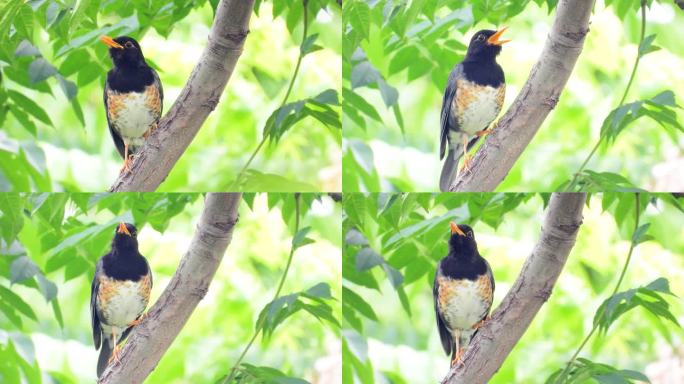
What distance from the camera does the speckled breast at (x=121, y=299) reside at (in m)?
2.51

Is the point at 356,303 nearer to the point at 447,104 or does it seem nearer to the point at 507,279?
the point at 507,279

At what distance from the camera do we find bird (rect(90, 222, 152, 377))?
2.51m

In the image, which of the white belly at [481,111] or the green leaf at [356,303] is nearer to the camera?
the white belly at [481,111]

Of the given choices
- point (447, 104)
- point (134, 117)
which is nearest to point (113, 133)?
point (134, 117)

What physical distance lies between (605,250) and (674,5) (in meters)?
0.65

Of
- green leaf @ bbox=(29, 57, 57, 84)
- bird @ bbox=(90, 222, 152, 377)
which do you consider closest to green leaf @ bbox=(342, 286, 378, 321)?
bird @ bbox=(90, 222, 152, 377)

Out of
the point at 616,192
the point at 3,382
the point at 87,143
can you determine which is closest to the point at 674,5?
the point at 616,192

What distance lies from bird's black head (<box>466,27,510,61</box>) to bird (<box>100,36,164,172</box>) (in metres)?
0.79

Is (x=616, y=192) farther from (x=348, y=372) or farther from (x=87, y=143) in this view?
(x=87, y=143)

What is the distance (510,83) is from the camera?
2506mm

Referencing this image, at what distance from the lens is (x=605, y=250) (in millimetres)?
2590

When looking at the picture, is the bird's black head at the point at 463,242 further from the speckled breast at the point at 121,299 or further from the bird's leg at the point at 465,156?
the speckled breast at the point at 121,299

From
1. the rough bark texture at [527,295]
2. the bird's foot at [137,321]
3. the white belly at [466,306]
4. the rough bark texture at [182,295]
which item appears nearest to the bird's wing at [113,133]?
the rough bark texture at [182,295]

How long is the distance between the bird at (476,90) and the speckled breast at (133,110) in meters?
0.74
